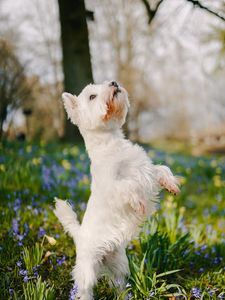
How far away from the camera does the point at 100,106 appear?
2812mm

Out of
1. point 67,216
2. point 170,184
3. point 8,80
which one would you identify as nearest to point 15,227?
point 67,216

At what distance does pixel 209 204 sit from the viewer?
6.22m

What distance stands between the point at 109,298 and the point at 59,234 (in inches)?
45.3

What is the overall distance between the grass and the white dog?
0.23 meters

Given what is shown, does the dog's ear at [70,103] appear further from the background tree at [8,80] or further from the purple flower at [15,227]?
the background tree at [8,80]

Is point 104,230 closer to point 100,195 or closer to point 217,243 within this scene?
point 100,195

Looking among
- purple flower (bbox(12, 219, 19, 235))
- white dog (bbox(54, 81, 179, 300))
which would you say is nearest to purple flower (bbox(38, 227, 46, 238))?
purple flower (bbox(12, 219, 19, 235))

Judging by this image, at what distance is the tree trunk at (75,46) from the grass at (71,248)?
13.1 feet

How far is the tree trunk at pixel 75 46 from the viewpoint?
9.16 meters

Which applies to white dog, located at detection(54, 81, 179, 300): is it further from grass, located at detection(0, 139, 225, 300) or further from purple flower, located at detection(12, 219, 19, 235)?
purple flower, located at detection(12, 219, 19, 235)

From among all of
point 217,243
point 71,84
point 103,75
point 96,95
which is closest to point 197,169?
point 71,84

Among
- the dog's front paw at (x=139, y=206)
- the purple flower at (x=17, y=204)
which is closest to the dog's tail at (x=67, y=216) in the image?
the dog's front paw at (x=139, y=206)

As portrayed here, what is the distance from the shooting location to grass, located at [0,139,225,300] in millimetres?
2984

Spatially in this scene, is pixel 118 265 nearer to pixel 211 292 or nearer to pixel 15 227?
pixel 211 292
